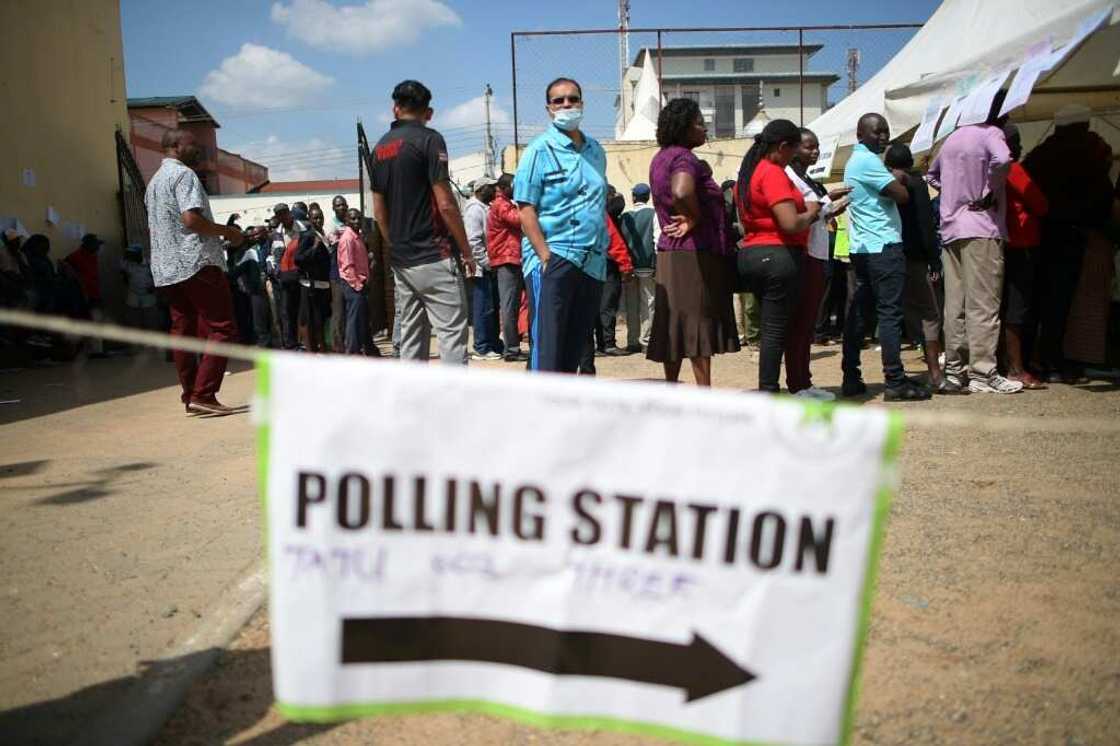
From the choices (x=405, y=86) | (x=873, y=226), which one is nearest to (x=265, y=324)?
(x=405, y=86)

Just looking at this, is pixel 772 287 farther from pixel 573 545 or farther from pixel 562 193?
pixel 573 545

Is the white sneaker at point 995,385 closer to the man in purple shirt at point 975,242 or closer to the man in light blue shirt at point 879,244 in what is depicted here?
the man in purple shirt at point 975,242

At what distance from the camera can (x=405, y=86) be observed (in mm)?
4680

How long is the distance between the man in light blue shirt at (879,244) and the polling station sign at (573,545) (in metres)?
4.99

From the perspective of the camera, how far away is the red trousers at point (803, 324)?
5488mm

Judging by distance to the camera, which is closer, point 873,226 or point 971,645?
point 971,645

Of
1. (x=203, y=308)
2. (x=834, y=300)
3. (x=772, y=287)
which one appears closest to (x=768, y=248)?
(x=772, y=287)

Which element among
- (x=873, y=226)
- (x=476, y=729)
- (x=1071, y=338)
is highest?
(x=873, y=226)

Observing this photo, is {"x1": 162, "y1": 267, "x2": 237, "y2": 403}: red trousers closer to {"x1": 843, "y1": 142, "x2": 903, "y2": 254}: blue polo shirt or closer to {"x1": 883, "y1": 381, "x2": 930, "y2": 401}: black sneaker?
{"x1": 843, "y1": 142, "x2": 903, "y2": 254}: blue polo shirt

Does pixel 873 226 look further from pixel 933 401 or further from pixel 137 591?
pixel 137 591

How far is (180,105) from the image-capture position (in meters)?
33.3

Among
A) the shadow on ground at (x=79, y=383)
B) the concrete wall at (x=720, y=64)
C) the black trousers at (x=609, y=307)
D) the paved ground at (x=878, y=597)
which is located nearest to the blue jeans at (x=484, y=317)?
the black trousers at (x=609, y=307)

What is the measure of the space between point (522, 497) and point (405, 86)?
3906 mm

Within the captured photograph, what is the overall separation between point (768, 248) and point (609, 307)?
4716 mm
